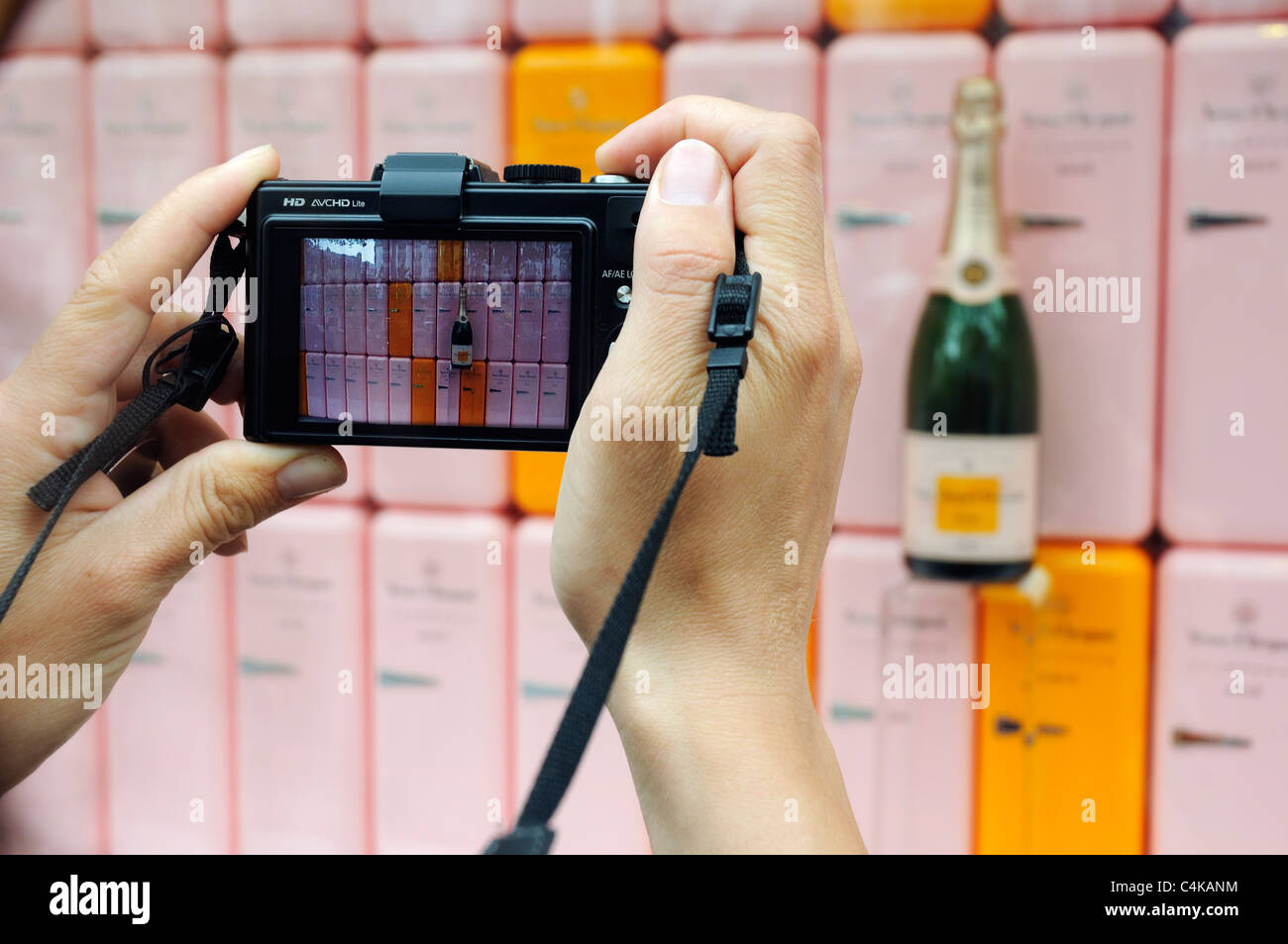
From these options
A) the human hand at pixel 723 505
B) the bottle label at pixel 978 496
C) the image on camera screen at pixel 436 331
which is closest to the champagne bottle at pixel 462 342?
the image on camera screen at pixel 436 331

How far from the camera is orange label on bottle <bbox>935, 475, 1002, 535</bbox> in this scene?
804 mm

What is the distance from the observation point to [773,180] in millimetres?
450

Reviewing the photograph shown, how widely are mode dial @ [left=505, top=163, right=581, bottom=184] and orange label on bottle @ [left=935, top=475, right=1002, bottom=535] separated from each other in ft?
1.43

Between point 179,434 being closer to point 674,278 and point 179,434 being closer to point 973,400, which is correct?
point 674,278

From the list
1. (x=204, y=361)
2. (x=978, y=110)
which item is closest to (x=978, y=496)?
(x=978, y=110)

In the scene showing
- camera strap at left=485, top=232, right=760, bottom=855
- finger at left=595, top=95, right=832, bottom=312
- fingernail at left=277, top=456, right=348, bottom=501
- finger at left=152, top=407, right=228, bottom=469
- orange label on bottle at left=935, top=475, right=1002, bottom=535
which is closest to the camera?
camera strap at left=485, top=232, right=760, bottom=855

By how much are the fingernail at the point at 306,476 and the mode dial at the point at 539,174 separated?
193 mm

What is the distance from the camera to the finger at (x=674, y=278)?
423mm

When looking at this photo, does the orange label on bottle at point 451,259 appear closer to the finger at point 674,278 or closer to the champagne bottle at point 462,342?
the champagne bottle at point 462,342

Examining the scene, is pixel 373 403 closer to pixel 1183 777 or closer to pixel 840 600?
pixel 840 600

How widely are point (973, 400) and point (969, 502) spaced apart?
11 cm

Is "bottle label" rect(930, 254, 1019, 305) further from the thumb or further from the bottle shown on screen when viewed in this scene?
the thumb

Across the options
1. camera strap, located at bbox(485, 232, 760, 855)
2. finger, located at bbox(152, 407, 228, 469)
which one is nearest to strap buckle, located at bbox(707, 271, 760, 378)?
camera strap, located at bbox(485, 232, 760, 855)

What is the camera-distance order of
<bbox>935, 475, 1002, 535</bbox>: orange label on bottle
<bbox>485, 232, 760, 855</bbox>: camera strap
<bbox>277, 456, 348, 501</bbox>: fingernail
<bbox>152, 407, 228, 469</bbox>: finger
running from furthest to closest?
<bbox>935, 475, 1002, 535</bbox>: orange label on bottle < <bbox>152, 407, 228, 469</bbox>: finger < <bbox>277, 456, 348, 501</bbox>: fingernail < <bbox>485, 232, 760, 855</bbox>: camera strap
